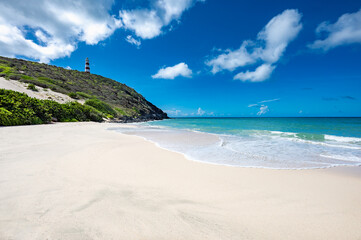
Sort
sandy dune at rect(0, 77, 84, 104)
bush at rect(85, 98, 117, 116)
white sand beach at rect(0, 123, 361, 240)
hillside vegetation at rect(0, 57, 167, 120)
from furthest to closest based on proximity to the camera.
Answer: hillside vegetation at rect(0, 57, 167, 120)
bush at rect(85, 98, 117, 116)
sandy dune at rect(0, 77, 84, 104)
white sand beach at rect(0, 123, 361, 240)

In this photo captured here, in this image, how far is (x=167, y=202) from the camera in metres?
2.32

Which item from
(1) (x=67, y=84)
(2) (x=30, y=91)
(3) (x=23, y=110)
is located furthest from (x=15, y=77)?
(3) (x=23, y=110)

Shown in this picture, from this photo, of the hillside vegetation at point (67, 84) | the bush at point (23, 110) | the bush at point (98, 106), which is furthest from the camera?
the hillside vegetation at point (67, 84)

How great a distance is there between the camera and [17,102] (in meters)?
11.6

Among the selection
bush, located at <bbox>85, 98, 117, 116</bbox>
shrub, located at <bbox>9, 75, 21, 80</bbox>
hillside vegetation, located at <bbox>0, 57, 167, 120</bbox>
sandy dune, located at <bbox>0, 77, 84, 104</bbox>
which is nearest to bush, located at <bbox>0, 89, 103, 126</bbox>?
sandy dune, located at <bbox>0, 77, 84, 104</bbox>

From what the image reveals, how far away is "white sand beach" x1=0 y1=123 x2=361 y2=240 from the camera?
1729 mm

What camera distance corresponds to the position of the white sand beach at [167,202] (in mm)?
1729

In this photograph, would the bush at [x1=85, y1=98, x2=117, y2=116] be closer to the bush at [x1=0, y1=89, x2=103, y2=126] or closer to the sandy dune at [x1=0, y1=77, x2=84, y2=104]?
the sandy dune at [x1=0, y1=77, x2=84, y2=104]

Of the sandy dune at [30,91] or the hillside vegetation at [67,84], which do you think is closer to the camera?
the sandy dune at [30,91]

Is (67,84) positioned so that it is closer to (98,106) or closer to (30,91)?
(98,106)

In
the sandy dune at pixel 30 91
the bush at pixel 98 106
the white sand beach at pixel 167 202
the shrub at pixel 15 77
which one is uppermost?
the shrub at pixel 15 77

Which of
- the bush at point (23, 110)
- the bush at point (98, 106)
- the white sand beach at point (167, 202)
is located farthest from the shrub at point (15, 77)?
the white sand beach at point (167, 202)

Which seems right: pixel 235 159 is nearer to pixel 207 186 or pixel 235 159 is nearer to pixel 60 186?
pixel 207 186

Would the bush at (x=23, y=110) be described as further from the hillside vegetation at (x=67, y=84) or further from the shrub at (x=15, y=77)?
the shrub at (x=15, y=77)
